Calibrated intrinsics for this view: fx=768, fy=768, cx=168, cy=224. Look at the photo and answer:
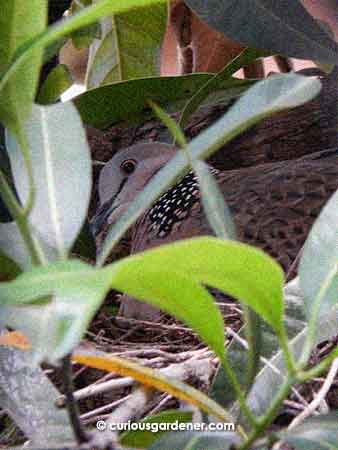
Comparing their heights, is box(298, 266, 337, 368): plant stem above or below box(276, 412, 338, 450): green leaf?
above

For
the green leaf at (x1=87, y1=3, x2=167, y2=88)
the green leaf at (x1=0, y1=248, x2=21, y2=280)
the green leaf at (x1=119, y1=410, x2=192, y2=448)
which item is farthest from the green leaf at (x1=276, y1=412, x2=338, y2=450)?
the green leaf at (x1=87, y1=3, x2=167, y2=88)

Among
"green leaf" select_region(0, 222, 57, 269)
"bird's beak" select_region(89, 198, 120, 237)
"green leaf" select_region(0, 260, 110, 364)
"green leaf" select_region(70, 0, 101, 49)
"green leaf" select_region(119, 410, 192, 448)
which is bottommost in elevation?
"bird's beak" select_region(89, 198, 120, 237)

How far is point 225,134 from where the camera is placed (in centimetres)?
41

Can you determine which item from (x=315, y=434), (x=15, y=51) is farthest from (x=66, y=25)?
(x=315, y=434)

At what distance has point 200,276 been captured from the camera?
0.36 meters

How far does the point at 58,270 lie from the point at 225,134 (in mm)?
132

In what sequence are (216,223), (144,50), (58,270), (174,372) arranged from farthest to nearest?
(144,50) → (174,372) → (216,223) → (58,270)

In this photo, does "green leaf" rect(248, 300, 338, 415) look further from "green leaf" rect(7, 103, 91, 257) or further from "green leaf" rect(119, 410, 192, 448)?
"green leaf" rect(7, 103, 91, 257)

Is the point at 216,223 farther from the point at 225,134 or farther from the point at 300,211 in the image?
the point at 300,211

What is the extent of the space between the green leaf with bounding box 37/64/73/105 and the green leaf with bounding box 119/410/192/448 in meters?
0.46

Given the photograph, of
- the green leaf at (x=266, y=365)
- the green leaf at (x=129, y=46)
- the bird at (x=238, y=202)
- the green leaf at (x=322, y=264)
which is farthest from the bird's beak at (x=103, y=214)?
the green leaf at (x=322, y=264)

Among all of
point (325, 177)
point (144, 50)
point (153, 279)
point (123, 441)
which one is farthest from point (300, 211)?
point (153, 279)

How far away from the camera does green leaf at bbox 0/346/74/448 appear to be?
0.48 metres

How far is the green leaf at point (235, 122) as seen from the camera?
40 centimetres
